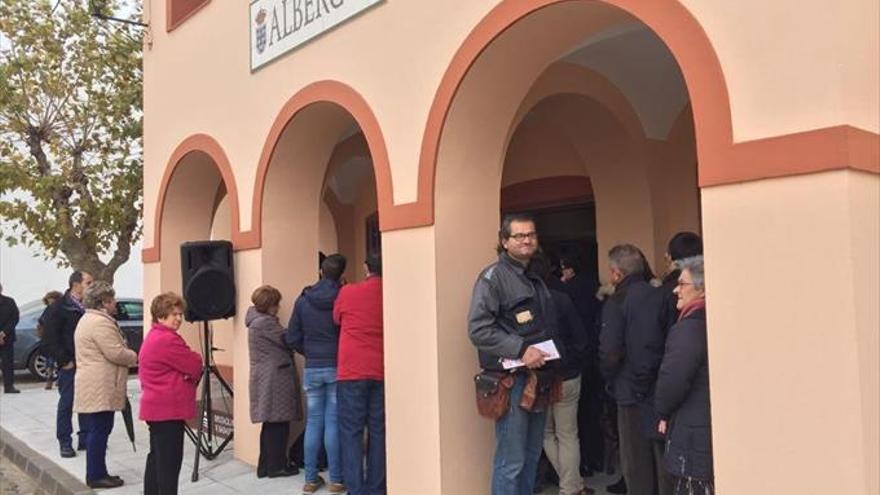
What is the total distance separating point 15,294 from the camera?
2212cm

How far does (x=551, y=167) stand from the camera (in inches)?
330

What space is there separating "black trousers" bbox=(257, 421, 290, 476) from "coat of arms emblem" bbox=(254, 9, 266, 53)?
10.7 ft

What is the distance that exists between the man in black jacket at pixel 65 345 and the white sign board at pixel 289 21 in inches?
117

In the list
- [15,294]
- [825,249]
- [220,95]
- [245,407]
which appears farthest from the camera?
[15,294]

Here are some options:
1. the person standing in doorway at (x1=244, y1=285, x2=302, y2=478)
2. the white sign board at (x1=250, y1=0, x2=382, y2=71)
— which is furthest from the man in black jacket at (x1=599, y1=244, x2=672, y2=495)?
the person standing in doorway at (x1=244, y1=285, x2=302, y2=478)

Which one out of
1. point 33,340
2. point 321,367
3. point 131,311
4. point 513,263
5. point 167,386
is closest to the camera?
point 513,263

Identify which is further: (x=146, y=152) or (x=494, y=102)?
(x=146, y=152)

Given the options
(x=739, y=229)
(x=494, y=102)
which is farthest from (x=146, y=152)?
(x=739, y=229)

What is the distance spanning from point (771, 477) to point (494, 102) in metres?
2.70

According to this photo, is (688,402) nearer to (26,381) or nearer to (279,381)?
(279,381)

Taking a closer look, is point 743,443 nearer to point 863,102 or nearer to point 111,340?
point 863,102

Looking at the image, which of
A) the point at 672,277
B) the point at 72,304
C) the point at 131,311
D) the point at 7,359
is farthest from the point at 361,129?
the point at 131,311

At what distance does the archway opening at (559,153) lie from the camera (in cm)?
480

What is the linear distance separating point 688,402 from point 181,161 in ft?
21.9
